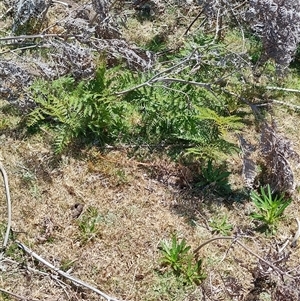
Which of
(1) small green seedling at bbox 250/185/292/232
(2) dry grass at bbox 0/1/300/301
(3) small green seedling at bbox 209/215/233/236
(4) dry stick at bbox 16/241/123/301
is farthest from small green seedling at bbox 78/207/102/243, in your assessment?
(1) small green seedling at bbox 250/185/292/232

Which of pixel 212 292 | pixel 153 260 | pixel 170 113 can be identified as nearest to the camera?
pixel 212 292

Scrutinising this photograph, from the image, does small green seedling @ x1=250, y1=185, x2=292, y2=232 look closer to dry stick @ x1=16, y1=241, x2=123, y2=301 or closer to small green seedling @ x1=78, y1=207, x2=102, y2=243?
small green seedling @ x1=78, y1=207, x2=102, y2=243

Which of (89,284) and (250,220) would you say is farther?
(250,220)

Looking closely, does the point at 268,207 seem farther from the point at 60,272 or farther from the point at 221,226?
the point at 60,272

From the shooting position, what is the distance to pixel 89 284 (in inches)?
132

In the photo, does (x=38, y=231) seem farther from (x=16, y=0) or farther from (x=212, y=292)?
(x=16, y=0)

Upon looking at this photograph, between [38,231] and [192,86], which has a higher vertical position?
[192,86]

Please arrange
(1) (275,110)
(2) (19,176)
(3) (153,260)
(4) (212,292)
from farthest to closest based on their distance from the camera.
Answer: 1. (1) (275,110)
2. (2) (19,176)
3. (3) (153,260)
4. (4) (212,292)

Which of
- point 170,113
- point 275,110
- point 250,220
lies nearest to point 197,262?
point 250,220

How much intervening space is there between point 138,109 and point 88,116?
44 cm

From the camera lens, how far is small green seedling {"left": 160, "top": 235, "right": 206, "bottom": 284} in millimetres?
3416

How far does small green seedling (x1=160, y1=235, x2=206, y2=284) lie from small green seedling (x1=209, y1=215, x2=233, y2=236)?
13.0 inches

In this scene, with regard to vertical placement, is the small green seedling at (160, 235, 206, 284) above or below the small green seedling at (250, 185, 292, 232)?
below

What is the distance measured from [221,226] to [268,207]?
1.16 ft
